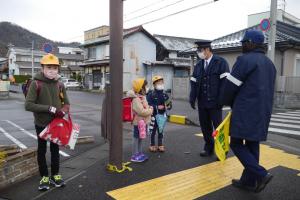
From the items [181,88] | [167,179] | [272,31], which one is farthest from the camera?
[181,88]

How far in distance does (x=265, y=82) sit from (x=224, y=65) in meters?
1.45

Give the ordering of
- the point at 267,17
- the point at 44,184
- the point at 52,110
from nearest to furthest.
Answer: the point at 52,110 → the point at 44,184 → the point at 267,17

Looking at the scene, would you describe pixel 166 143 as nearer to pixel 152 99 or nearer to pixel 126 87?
pixel 152 99

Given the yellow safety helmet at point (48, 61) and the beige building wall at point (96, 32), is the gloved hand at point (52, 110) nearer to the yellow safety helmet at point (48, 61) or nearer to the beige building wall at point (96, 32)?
the yellow safety helmet at point (48, 61)

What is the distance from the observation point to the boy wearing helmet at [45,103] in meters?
3.73

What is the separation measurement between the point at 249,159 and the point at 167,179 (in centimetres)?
122

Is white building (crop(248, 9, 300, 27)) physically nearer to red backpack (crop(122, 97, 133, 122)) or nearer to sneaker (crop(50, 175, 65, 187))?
red backpack (crop(122, 97, 133, 122))

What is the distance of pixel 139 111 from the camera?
16.2 feet

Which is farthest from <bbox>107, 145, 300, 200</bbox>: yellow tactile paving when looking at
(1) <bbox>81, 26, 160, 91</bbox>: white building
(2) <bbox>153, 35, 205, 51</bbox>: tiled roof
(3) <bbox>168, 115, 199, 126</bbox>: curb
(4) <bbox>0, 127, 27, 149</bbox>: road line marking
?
(2) <bbox>153, 35, 205, 51</bbox>: tiled roof

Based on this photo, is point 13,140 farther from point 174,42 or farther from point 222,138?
point 174,42

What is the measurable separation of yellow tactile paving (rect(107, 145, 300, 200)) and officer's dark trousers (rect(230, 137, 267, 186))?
357 mm

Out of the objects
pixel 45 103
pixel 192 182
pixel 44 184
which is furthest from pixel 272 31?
pixel 44 184

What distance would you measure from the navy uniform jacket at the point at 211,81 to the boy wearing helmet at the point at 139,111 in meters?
0.93

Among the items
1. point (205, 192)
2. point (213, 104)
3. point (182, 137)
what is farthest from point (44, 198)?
point (182, 137)
